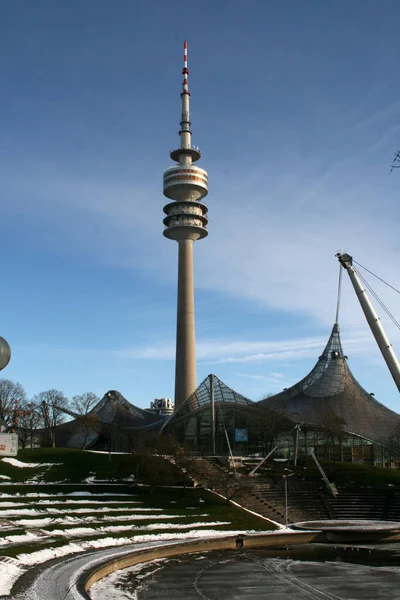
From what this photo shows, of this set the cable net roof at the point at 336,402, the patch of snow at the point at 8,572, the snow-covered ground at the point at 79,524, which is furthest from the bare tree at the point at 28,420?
the patch of snow at the point at 8,572

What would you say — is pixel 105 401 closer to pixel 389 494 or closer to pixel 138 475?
pixel 138 475

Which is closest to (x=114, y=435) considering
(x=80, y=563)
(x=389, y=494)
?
(x=389, y=494)

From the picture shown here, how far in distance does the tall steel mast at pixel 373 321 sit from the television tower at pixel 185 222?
185 feet

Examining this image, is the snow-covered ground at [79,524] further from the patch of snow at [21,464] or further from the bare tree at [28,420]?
the bare tree at [28,420]

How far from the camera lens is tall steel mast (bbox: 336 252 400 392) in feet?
157

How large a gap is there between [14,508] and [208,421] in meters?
52.0

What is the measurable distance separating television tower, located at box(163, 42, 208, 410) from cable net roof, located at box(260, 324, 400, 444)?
18994 millimetres

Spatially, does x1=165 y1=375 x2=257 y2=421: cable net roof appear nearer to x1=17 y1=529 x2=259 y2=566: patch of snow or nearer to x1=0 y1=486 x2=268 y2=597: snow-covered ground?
x1=0 y1=486 x2=268 y2=597: snow-covered ground

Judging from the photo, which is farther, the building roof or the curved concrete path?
the building roof

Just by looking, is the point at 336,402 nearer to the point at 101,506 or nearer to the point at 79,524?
the point at 101,506

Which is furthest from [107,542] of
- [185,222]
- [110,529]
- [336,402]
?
[185,222]

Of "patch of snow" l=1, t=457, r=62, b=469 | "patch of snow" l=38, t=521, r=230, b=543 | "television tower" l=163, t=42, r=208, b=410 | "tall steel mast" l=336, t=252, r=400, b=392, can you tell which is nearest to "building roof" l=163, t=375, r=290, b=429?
"television tower" l=163, t=42, r=208, b=410

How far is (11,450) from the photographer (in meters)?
11.7

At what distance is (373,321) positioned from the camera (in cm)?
5019
